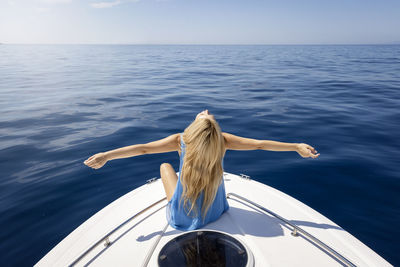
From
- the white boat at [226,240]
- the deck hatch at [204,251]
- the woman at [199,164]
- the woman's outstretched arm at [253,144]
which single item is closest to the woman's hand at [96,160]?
the woman at [199,164]

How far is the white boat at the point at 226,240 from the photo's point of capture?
1.77 metres

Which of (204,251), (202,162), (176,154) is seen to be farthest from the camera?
(176,154)

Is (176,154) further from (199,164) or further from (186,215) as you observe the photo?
(199,164)

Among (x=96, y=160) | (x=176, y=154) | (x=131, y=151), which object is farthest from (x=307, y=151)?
(x=176, y=154)

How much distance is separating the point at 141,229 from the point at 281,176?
3061mm

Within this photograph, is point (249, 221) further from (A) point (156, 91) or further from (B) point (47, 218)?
(A) point (156, 91)

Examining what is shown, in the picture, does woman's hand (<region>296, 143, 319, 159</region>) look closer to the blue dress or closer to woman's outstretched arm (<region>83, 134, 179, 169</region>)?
the blue dress

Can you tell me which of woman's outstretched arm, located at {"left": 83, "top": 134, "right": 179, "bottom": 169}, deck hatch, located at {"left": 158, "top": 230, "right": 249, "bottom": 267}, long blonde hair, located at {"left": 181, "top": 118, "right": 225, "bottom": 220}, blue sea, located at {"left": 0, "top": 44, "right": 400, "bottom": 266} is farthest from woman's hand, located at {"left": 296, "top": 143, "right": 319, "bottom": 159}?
blue sea, located at {"left": 0, "top": 44, "right": 400, "bottom": 266}

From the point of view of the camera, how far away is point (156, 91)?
38.8 ft

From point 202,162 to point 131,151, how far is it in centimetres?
74

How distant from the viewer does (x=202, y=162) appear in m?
1.94

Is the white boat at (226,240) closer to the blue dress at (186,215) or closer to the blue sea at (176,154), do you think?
the blue dress at (186,215)

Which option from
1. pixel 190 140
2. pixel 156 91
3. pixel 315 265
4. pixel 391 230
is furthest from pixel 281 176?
pixel 156 91

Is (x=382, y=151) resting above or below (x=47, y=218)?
above
